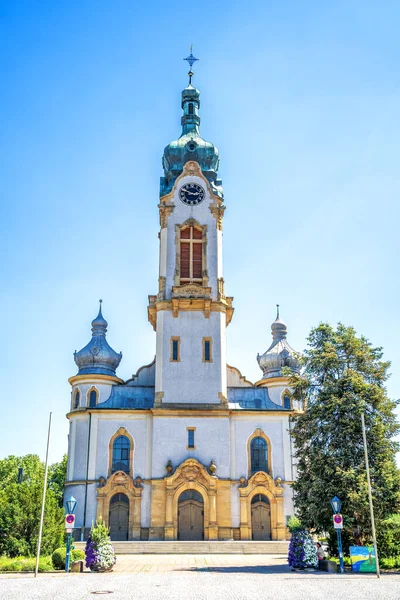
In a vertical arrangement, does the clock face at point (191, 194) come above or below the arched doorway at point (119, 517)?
above

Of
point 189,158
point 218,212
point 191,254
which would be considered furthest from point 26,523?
point 189,158

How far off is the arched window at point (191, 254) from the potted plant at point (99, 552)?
91.9 ft

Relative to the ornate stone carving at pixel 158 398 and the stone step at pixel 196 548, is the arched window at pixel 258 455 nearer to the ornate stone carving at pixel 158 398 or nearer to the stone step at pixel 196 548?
the stone step at pixel 196 548

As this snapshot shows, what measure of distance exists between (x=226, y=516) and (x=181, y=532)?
340cm

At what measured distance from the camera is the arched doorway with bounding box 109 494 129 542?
46344 mm

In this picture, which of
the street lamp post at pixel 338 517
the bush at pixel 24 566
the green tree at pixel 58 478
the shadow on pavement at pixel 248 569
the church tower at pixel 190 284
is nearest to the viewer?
the street lamp post at pixel 338 517

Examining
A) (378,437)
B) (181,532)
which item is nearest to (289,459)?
(181,532)

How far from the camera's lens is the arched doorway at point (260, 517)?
153 ft

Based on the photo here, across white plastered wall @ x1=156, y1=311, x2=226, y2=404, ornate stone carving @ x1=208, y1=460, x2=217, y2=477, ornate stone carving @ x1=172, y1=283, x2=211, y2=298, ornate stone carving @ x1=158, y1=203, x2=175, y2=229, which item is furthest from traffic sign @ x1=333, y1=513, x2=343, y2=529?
ornate stone carving @ x1=158, y1=203, x2=175, y2=229

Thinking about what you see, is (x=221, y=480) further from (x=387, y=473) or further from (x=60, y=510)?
(x=387, y=473)

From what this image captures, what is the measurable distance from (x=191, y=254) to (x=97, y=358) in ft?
38.0

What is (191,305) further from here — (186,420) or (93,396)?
(93,396)

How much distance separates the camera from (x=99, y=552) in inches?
1084

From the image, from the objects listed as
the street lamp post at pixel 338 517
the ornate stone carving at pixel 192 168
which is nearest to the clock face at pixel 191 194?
the ornate stone carving at pixel 192 168
